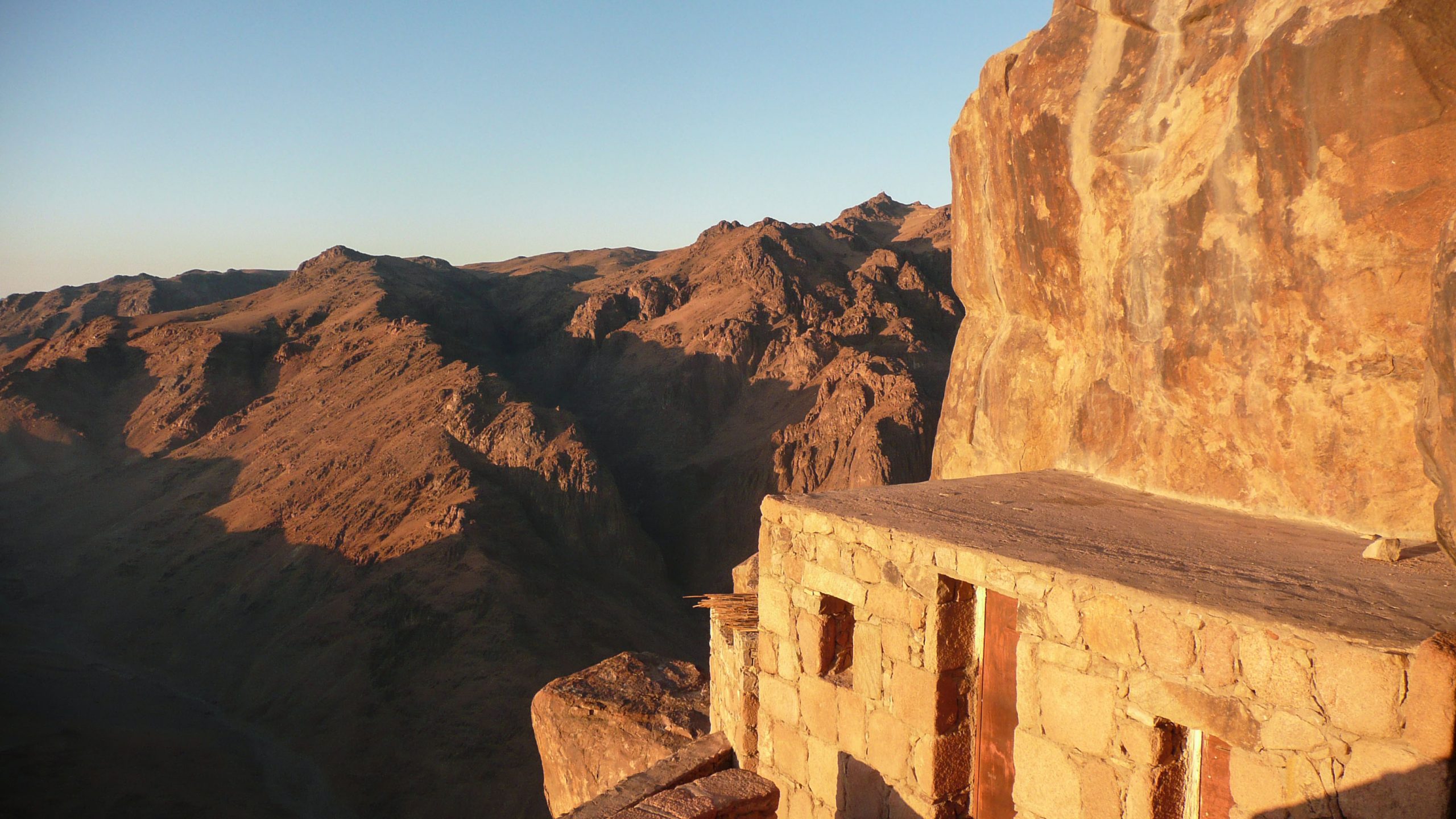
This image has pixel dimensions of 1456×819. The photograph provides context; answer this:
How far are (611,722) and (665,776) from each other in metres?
2.46

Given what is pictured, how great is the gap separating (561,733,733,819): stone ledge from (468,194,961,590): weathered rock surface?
57.3 feet

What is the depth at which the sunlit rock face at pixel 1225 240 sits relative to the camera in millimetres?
4375

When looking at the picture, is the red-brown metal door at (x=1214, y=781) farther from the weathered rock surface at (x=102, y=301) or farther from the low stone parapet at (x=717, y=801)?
the weathered rock surface at (x=102, y=301)

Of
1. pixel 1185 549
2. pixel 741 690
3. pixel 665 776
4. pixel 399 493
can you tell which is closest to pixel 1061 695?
pixel 1185 549

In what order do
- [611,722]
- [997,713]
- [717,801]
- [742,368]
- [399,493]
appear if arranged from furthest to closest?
[742,368] → [399,493] → [611,722] → [717,801] → [997,713]

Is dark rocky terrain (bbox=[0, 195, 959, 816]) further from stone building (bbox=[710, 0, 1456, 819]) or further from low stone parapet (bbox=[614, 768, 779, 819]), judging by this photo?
stone building (bbox=[710, 0, 1456, 819])

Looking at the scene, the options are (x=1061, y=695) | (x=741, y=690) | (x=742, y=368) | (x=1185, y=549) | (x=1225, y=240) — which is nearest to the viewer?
(x=1061, y=695)


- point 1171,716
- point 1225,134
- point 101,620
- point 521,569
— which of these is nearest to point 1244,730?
point 1171,716

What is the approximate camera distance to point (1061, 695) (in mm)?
3867

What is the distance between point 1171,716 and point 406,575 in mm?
18815

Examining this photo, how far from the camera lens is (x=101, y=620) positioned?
857 inches

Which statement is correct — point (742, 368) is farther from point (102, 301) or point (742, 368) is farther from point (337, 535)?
point (102, 301)

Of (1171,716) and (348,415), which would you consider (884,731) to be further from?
(348,415)

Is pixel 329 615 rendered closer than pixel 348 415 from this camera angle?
Yes
